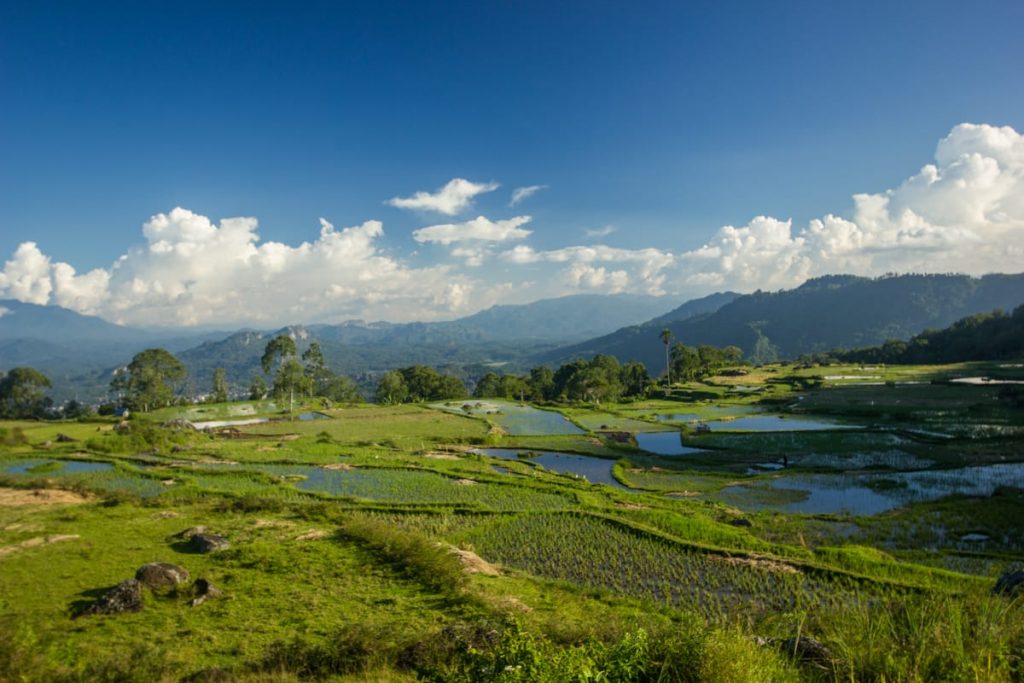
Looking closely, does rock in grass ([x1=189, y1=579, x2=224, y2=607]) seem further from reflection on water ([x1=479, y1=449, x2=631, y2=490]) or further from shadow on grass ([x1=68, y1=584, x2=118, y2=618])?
reflection on water ([x1=479, y1=449, x2=631, y2=490])

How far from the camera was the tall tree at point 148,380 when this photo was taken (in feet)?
309

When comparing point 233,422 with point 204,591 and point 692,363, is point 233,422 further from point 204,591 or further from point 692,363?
point 692,363

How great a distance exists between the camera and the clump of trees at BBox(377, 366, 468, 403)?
11338 cm

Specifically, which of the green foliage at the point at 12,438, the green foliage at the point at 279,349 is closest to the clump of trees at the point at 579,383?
the green foliage at the point at 279,349

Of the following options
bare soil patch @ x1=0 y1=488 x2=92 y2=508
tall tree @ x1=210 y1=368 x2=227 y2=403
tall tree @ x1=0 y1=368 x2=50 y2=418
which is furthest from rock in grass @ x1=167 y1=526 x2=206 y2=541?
tall tree @ x1=210 y1=368 x2=227 y2=403

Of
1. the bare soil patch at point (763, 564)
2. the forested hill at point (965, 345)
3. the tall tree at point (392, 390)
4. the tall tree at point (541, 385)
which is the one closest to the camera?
the bare soil patch at point (763, 564)

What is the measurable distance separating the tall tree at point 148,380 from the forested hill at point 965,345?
17208cm

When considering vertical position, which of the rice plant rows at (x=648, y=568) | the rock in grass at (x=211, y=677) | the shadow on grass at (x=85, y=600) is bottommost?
the rice plant rows at (x=648, y=568)

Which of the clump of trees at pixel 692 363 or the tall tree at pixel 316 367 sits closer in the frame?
the tall tree at pixel 316 367

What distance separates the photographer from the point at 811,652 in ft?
30.0

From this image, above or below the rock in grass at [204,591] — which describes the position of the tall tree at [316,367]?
above

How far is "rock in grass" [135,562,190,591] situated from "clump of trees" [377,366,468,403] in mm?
95315

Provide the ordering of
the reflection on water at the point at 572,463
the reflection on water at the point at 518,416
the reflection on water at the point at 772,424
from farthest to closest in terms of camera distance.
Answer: the reflection on water at the point at 518,416, the reflection on water at the point at 772,424, the reflection on water at the point at 572,463

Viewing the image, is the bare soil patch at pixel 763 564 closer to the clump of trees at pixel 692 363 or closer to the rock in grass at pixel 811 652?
the rock in grass at pixel 811 652
